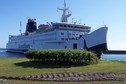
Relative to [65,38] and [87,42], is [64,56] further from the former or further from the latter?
[65,38]

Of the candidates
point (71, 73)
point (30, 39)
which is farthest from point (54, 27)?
point (71, 73)

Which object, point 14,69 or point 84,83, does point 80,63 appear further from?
point 84,83

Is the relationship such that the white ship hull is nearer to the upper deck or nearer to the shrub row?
the upper deck

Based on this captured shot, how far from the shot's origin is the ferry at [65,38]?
4288 cm

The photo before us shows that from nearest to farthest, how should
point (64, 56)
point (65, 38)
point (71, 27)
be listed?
Answer: point (64, 56) → point (65, 38) → point (71, 27)

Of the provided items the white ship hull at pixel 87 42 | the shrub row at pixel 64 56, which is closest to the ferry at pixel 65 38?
the white ship hull at pixel 87 42

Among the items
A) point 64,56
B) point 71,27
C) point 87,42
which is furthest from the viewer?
point 71,27

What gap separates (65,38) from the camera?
177ft

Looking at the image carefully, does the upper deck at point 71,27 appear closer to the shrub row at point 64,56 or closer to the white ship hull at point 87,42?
the white ship hull at point 87,42

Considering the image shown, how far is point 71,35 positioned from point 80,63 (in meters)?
34.4

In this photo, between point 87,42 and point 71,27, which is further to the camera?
point 71,27

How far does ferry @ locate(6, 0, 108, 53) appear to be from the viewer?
141 feet

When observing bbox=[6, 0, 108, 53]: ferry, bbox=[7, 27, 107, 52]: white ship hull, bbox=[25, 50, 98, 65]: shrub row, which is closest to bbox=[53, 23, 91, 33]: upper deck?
bbox=[6, 0, 108, 53]: ferry

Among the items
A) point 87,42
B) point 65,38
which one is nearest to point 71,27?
point 65,38
